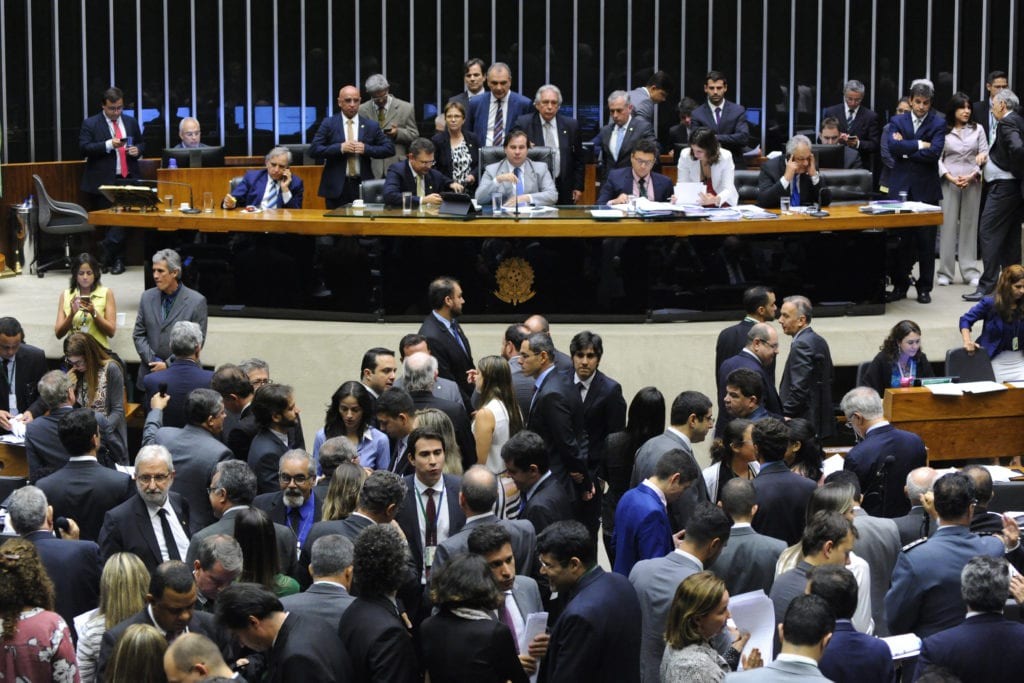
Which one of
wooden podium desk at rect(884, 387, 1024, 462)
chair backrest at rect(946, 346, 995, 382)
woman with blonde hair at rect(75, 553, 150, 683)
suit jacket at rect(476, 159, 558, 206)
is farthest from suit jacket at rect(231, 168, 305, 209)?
woman with blonde hair at rect(75, 553, 150, 683)

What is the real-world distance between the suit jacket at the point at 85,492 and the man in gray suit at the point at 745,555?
2.73 m

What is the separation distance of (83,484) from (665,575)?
2.75 meters

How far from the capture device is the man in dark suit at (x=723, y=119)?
14.6 metres

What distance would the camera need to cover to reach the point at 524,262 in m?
11.9

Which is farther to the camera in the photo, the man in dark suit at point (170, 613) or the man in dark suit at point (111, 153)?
the man in dark suit at point (111, 153)

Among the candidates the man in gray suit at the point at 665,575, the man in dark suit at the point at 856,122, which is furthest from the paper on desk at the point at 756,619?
the man in dark suit at the point at 856,122

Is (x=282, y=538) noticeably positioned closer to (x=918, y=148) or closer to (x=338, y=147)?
(x=338, y=147)

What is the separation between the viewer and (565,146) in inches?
527

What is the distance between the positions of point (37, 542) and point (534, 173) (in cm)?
686

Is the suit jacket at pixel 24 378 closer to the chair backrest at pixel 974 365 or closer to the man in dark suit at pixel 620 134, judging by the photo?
the man in dark suit at pixel 620 134

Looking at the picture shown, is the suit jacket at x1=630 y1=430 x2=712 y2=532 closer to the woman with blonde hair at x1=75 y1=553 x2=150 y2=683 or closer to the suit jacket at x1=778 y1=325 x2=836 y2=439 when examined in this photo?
the suit jacket at x1=778 y1=325 x2=836 y2=439

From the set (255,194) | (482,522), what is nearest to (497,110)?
(255,194)

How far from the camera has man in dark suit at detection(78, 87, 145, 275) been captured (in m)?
15.3

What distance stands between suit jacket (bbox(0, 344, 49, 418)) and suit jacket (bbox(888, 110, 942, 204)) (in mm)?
7384
